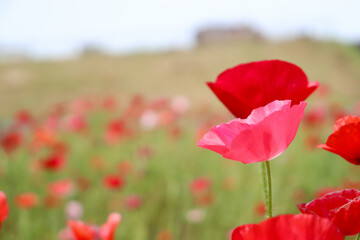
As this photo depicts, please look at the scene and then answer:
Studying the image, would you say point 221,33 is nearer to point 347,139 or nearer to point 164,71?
point 164,71

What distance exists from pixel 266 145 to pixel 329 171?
7.78 ft

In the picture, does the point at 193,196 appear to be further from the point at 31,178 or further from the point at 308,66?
the point at 308,66

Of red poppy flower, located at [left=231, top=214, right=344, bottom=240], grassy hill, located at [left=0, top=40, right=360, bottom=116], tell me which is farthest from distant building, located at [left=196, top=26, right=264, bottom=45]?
red poppy flower, located at [left=231, top=214, right=344, bottom=240]

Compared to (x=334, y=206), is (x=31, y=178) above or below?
below

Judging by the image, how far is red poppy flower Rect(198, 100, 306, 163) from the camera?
0.30 metres

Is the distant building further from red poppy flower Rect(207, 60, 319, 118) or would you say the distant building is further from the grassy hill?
red poppy flower Rect(207, 60, 319, 118)

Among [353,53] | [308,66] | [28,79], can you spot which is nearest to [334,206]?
[28,79]

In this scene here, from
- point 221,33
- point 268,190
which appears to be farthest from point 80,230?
point 221,33

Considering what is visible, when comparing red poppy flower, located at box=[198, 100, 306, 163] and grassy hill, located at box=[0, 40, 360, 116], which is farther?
grassy hill, located at box=[0, 40, 360, 116]

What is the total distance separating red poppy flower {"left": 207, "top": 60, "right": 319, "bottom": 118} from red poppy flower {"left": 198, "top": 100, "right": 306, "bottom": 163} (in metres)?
0.05

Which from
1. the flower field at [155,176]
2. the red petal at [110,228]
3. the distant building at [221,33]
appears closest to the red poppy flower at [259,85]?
the flower field at [155,176]

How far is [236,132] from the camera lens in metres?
0.31

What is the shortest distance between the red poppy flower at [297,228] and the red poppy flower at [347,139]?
3.9 inches

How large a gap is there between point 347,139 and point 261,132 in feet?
0.21
